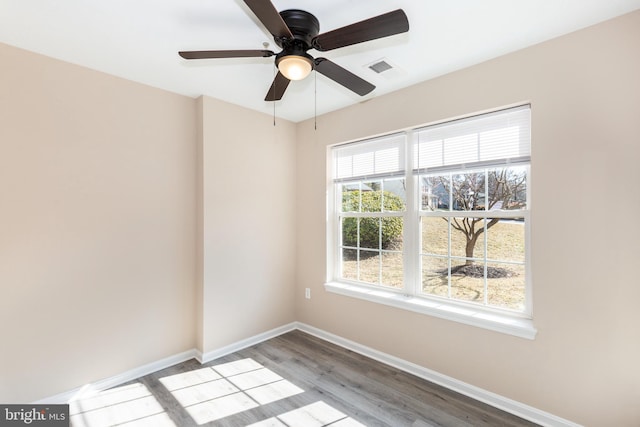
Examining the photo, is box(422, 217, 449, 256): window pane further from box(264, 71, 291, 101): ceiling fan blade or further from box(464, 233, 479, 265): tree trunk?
box(264, 71, 291, 101): ceiling fan blade

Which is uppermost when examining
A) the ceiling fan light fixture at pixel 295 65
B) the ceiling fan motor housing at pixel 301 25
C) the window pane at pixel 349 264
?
the ceiling fan motor housing at pixel 301 25

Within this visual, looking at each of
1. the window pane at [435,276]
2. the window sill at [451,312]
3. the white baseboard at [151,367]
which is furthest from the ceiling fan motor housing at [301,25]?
the white baseboard at [151,367]

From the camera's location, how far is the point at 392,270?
9.73 feet

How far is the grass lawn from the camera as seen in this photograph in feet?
7.35

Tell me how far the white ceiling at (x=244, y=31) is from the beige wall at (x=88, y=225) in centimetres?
28

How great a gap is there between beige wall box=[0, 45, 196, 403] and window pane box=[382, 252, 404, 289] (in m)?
1.99

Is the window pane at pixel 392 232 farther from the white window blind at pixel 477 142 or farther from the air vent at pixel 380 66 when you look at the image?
the air vent at pixel 380 66

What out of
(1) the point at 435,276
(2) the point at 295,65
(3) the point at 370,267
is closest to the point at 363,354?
(3) the point at 370,267

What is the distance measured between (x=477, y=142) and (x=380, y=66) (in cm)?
102

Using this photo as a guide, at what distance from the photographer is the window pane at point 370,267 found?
3.09 metres

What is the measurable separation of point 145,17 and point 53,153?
1296 millimetres

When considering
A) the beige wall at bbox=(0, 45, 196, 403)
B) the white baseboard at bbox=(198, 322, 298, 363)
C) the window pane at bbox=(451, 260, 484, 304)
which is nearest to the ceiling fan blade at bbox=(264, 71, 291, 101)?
the beige wall at bbox=(0, 45, 196, 403)

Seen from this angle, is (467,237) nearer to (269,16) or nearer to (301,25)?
(301,25)

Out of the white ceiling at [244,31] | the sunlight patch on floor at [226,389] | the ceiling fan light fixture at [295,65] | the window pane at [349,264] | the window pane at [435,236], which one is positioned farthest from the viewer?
the window pane at [349,264]
